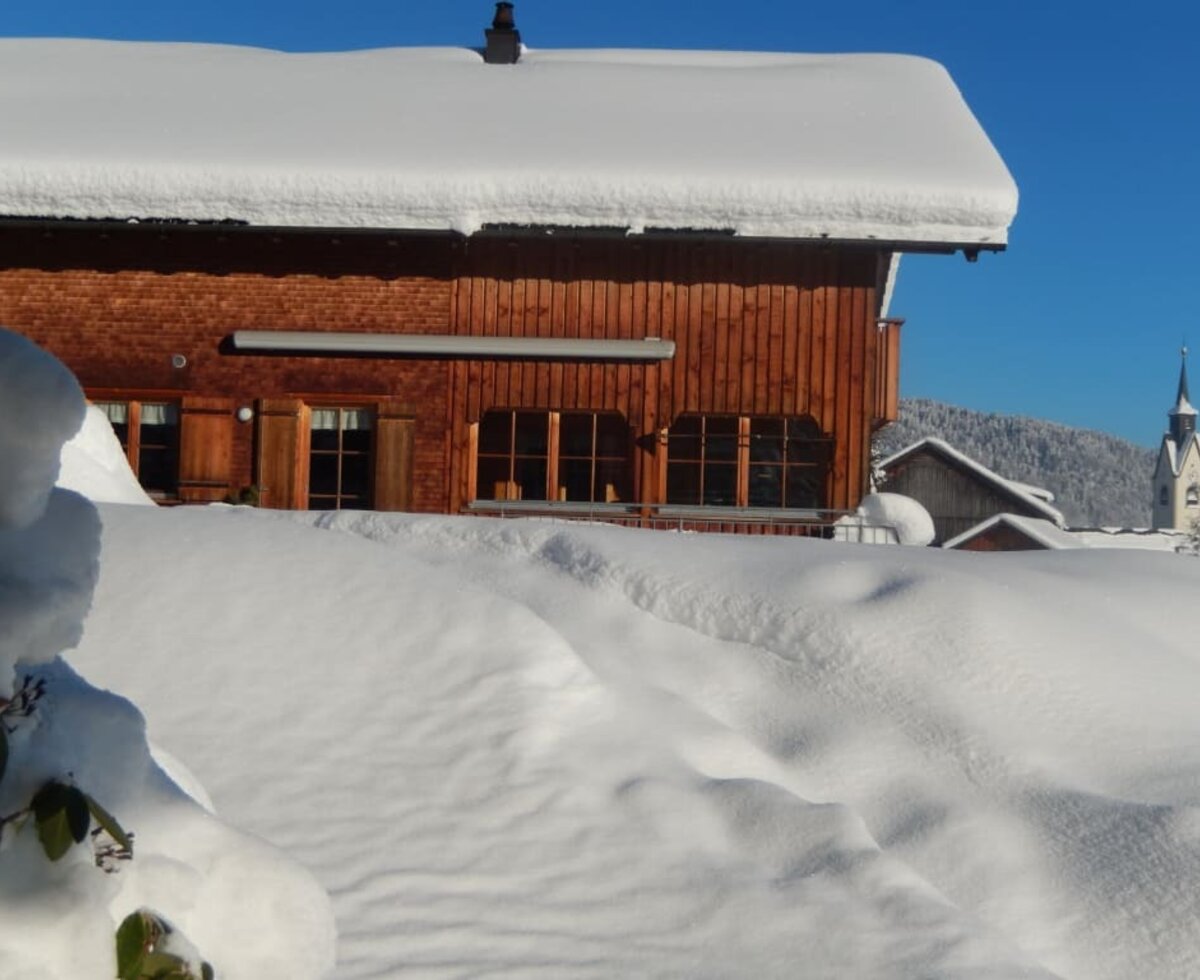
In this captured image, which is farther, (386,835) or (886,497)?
(886,497)

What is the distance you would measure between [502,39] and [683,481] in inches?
292

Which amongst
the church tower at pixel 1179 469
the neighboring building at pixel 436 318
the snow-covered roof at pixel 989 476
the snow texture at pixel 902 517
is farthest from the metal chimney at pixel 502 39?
the church tower at pixel 1179 469

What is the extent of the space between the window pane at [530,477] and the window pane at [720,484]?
62.1 inches

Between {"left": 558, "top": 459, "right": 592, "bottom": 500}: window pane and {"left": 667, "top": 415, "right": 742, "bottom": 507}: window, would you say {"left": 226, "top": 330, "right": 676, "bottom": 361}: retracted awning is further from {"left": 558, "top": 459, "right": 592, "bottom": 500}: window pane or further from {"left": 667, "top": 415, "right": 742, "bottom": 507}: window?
{"left": 558, "top": 459, "right": 592, "bottom": 500}: window pane

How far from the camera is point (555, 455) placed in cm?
1244

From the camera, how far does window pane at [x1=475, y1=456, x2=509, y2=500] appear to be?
497 inches

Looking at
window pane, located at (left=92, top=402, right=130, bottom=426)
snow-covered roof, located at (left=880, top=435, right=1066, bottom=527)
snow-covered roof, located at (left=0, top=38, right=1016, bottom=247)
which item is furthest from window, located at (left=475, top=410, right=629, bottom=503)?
snow-covered roof, located at (left=880, top=435, right=1066, bottom=527)

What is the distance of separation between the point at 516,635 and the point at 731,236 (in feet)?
23.4

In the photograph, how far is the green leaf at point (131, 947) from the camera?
1.79 m

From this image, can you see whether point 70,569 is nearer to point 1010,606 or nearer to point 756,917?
point 756,917

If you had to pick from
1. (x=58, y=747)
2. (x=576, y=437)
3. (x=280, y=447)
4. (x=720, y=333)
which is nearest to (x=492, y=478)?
(x=576, y=437)

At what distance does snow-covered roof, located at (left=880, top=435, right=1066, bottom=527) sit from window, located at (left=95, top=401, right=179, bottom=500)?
68.7 feet

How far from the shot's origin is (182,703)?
177 inches

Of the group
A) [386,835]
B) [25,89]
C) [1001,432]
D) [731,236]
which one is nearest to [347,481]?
[731,236]
